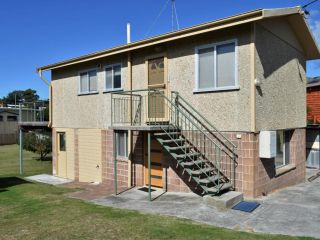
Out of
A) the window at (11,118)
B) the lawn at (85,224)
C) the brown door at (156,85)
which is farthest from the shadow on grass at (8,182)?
the window at (11,118)

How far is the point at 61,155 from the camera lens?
16.0 m

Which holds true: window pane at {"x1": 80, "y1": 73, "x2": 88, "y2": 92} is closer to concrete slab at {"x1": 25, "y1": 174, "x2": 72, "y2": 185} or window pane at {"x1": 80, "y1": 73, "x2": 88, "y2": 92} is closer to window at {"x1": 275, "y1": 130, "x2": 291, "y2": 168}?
concrete slab at {"x1": 25, "y1": 174, "x2": 72, "y2": 185}

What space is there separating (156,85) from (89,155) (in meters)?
5.03

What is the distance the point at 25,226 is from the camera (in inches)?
296

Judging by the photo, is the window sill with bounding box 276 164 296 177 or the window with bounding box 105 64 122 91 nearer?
the window sill with bounding box 276 164 296 177

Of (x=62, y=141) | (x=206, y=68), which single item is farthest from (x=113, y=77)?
(x=62, y=141)

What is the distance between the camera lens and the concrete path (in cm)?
695

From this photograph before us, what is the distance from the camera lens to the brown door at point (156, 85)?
1089 centimetres

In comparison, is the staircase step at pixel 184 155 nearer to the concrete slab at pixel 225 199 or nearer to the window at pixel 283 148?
the concrete slab at pixel 225 199

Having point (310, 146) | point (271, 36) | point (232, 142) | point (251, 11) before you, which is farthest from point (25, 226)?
point (310, 146)

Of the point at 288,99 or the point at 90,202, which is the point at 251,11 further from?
the point at 90,202

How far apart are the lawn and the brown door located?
3.69 m

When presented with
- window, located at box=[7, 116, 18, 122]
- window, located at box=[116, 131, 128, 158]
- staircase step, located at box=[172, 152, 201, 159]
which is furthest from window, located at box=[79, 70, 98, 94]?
window, located at box=[7, 116, 18, 122]

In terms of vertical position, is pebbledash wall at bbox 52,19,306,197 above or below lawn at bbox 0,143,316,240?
above
